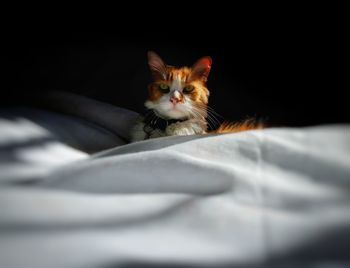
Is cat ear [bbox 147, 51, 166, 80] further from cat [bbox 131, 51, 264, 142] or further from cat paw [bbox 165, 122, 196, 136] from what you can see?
cat paw [bbox 165, 122, 196, 136]

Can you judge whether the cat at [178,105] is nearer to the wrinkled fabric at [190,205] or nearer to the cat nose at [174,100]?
the cat nose at [174,100]

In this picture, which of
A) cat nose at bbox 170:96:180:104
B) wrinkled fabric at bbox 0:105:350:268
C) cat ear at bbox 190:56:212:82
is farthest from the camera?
cat ear at bbox 190:56:212:82

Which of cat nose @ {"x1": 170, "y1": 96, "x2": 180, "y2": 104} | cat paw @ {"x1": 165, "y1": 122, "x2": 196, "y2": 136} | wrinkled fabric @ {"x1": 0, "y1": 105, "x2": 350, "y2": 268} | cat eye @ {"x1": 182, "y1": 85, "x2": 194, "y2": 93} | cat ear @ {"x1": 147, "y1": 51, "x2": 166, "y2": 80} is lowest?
wrinkled fabric @ {"x1": 0, "y1": 105, "x2": 350, "y2": 268}

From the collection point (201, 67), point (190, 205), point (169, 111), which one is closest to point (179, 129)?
point (169, 111)

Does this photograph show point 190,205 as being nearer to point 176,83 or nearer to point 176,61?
point 176,83

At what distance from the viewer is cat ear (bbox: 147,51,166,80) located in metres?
1.45

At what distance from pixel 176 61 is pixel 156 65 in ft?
0.50

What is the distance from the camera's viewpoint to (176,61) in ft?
5.20

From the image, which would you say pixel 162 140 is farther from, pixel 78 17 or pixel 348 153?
pixel 78 17

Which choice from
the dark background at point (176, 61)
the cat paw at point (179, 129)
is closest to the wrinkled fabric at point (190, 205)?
the cat paw at point (179, 129)

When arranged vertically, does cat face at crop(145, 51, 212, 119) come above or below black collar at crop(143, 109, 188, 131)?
above

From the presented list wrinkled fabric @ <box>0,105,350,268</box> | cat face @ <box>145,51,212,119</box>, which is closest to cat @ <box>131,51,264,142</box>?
cat face @ <box>145,51,212,119</box>

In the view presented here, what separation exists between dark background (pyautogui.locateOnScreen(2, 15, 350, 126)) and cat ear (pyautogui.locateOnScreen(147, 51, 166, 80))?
0.25 feet

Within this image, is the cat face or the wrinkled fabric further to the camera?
the cat face
